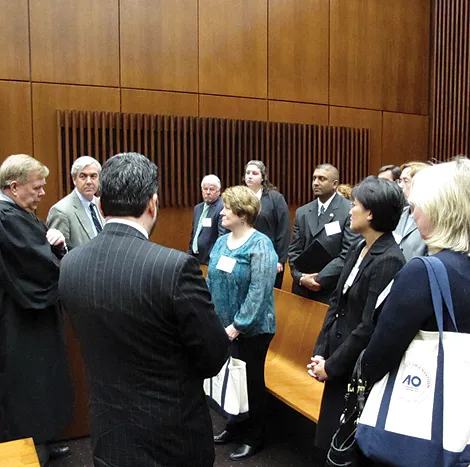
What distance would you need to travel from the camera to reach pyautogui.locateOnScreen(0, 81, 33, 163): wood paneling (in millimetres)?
5348

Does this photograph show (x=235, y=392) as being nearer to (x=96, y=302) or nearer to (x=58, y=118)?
(x=96, y=302)

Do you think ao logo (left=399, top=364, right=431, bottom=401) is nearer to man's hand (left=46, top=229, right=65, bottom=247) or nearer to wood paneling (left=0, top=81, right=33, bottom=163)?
man's hand (left=46, top=229, right=65, bottom=247)

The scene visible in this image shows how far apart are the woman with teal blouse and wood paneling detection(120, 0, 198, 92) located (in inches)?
140

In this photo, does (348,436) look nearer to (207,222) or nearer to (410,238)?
(410,238)

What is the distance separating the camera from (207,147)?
6422 millimetres

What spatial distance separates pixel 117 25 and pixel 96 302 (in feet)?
16.8

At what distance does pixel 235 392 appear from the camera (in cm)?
268

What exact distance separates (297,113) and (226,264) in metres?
4.55

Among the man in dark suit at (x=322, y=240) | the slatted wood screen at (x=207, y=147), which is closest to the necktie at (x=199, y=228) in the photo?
the slatted wood screen at (x=207, y=147)

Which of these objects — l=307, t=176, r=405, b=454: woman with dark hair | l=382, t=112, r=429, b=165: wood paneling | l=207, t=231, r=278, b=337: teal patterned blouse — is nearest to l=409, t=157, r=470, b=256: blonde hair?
l=307, t=176, r=405, b=454: woman with dark hair

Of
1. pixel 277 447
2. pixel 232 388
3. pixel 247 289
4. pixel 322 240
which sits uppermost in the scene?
pixel 322 240

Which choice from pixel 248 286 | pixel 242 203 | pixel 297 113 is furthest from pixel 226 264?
pixel 297 113

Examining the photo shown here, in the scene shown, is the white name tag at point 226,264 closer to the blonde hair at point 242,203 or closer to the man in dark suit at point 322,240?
the blonde hair at point 242,203

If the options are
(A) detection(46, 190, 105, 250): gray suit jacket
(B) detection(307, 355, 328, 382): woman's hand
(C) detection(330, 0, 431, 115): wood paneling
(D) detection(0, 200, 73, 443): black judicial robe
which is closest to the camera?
(B) detection(307, 355, 328, 382): woman's hand
